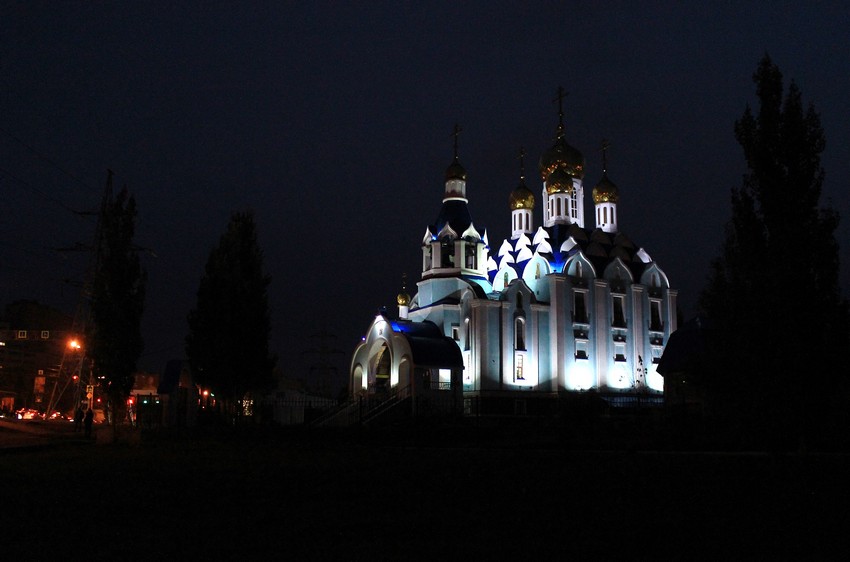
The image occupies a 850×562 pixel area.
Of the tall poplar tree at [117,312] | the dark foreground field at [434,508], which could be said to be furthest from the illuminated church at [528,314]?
the dark foreground field at [434,508]

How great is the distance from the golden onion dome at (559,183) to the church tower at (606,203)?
3080mm

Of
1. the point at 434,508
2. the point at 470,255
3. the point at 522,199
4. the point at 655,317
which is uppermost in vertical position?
the point at 522,199

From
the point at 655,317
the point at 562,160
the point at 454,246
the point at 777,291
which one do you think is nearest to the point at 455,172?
the point at 454,246

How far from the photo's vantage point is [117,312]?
29.4 meters

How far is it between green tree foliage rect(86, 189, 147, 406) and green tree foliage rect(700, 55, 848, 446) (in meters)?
19.8

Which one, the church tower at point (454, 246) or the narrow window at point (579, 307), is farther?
the church tower at point (454, 246)

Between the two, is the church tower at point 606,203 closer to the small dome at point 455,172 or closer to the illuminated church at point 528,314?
the illuminated church at point 528,314

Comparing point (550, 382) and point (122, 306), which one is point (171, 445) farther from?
point (550, 382)

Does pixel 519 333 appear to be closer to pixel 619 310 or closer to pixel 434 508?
pixel 619 310

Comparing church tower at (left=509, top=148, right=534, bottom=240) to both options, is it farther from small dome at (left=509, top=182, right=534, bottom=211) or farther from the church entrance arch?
the church entrance arch

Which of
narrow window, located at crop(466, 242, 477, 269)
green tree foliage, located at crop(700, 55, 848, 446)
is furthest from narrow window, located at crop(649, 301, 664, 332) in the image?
green tree foliage, located at crop(700, 55, 848, 446)

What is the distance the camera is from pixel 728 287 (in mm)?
19312

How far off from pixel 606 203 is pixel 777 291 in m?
33.1

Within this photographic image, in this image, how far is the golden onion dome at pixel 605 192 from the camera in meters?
50.8
